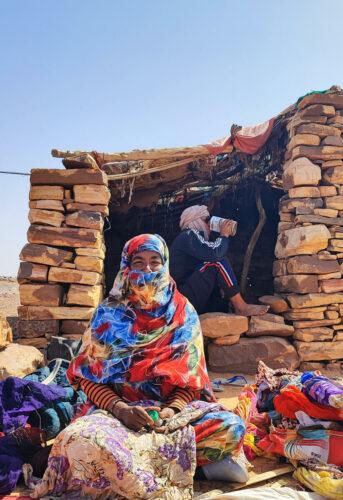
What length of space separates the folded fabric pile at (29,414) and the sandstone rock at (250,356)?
2.10 metres

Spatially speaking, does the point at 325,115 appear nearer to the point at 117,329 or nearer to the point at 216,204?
the point at 216,204

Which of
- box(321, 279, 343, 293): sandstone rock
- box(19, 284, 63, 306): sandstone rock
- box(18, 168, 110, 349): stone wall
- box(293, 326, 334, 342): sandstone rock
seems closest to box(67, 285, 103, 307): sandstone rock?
box(18, 168, 110, 349): stone wall

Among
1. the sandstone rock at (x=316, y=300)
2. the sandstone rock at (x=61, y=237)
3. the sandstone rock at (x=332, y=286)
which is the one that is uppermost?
the sandstone rock at (x=61, y=237)

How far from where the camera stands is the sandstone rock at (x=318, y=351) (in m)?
4.84

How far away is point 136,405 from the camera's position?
2.27 meters

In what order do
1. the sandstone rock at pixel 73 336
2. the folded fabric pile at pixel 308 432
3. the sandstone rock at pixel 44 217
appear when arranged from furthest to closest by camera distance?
the sandstone rock at pixel 44 217, the sandstone rock at pixel 73 336, the folded fabric pile at pixel 308 432

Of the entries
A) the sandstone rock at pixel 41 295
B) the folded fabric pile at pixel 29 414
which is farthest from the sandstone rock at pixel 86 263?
the folded fabric pile at pixel 29 414

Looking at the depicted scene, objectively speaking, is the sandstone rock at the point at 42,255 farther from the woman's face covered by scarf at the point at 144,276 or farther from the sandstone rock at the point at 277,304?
the sandstone rock at the point at 277,304

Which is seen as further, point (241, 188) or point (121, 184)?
point (241, 188)

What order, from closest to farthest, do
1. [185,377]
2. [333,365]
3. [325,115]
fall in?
1. [185,377]
2. [333,365]
3. [325,115]

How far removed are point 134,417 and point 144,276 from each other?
0.86 metres

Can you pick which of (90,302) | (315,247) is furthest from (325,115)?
(90,302)

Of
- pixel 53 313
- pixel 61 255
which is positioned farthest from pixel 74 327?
pixel 61 255

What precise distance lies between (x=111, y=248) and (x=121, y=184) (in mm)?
1705
